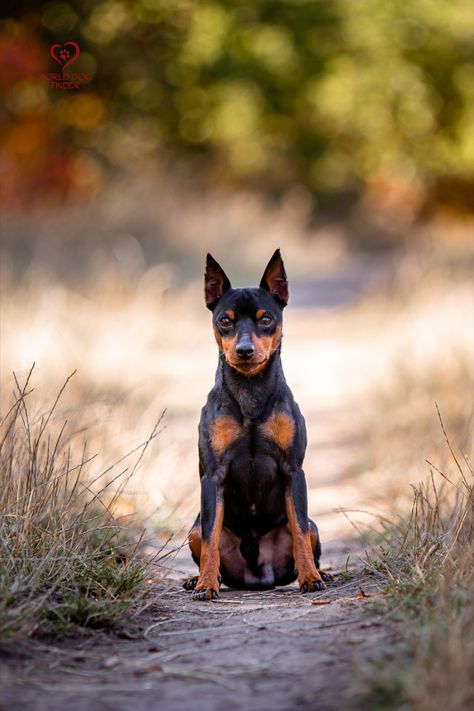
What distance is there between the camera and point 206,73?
103 ft

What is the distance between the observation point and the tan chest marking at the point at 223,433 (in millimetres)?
5160

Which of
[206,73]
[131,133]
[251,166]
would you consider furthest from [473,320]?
[251,166]

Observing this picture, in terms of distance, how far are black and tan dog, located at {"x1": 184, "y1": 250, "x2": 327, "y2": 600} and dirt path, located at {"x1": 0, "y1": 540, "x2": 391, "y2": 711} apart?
46 cm

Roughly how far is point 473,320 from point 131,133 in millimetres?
16647

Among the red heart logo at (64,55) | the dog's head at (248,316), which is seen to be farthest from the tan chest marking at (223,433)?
the red heart logo at (64,55)

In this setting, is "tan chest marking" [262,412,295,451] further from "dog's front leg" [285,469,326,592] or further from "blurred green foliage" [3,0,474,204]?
"blurred green foliage" [3,0,474,204]

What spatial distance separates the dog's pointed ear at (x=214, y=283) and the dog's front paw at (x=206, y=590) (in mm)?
1332

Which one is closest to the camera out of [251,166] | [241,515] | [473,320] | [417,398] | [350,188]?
[241,515]

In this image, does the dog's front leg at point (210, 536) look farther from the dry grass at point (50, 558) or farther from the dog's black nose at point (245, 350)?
the dog's black nose at point (245, 350)

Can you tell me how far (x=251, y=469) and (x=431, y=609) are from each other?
157cm

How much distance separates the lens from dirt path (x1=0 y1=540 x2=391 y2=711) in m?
3.33

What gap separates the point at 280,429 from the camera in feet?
16.9

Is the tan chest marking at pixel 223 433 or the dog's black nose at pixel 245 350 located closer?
the dog's black nose at pixel 245 350

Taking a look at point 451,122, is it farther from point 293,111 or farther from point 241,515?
point 241,515
